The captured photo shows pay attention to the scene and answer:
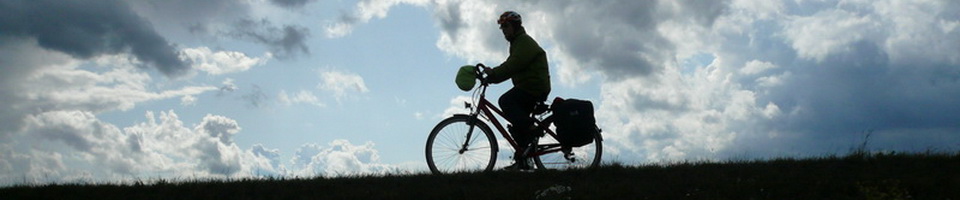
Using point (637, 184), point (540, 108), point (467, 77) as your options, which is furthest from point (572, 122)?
point (637, 184)

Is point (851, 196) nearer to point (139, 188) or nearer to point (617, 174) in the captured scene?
point (617, 174)

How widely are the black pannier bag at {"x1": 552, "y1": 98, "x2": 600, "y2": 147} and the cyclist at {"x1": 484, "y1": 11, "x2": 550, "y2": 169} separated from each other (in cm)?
30

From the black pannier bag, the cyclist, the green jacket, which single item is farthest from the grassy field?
the green jacket

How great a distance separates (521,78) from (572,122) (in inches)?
40.2

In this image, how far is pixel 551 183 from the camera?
10406 mm

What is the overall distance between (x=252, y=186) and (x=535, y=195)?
4202 mm

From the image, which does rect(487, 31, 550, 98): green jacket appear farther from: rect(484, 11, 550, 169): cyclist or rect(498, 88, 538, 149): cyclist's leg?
rect(498, 88, 538, 149): cyclist's leg

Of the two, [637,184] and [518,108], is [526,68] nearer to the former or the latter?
[518,108]

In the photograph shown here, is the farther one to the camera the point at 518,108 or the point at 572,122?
the point at 572,122

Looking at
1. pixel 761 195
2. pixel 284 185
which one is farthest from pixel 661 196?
pixel 284 185

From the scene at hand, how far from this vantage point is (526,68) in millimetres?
11531

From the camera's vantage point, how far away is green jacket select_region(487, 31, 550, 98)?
37.0ft

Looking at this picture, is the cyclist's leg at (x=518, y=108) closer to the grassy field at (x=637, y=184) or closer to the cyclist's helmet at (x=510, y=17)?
the grassy field at (x=637, y=184)

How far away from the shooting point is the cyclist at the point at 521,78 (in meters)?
11.3
